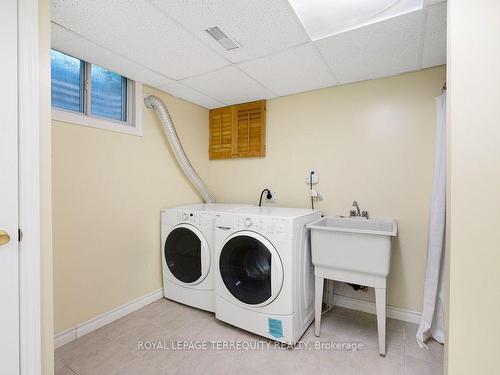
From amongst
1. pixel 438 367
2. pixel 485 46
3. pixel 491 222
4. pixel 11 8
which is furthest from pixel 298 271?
pixel 11 8

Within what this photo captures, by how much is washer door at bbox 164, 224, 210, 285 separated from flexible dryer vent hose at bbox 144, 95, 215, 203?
62 cm

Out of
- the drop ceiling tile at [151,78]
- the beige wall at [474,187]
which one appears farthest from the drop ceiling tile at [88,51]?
the beige wall at [474,187]

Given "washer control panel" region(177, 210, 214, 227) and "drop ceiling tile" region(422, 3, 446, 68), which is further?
"washer control panel" region(177, 210, 214, 227)

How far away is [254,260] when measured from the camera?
2.03m

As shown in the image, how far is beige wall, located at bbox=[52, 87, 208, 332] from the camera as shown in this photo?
1834 mm

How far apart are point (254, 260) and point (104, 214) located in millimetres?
1328

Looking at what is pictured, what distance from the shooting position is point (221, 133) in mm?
3113

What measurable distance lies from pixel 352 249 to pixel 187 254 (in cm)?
147

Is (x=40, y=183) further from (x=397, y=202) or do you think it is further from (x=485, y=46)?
(x=397, y=202)

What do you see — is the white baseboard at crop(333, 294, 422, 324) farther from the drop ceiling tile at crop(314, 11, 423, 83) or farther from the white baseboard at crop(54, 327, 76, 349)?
the white baseboard at crop(54, 327, 76, 349)

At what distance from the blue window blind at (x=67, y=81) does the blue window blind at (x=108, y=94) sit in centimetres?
9

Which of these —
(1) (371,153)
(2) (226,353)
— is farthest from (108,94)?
(1) (371,153)

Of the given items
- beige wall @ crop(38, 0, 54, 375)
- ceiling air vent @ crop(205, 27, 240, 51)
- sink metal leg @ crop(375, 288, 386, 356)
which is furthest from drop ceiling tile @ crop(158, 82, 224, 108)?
Answer: sink metal leg @ crop(375, 288, 386, 356)

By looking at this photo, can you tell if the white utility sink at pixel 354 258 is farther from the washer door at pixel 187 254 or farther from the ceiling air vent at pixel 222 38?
the ceiling air vent at pixel 222 38
